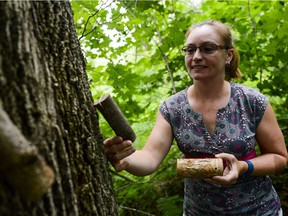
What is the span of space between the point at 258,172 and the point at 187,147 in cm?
45

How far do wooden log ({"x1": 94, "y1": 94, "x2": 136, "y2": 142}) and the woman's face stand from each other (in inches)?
30.9

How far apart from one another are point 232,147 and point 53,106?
4.09 ft

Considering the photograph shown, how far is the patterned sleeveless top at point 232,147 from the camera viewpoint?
209 cm

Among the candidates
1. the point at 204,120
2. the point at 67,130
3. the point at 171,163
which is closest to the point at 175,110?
the point at 204,120

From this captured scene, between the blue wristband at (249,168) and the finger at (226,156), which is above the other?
the finger at (226,156)

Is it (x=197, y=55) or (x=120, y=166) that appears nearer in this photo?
(x=120, y=166)

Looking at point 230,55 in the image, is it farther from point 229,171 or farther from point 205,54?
point 229,171

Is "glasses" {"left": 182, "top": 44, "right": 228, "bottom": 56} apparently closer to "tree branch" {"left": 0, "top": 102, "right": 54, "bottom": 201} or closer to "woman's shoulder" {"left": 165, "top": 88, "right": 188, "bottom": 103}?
"woman's shoulder" {"left": 165, "top": 88, "right": 188, "bottom": 103}

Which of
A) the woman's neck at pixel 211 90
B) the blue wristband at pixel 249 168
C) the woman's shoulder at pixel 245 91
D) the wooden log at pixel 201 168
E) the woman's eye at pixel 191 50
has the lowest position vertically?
the blue wristband at pixel 249 168

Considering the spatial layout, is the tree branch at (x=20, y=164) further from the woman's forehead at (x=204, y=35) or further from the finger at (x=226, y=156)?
the woman's forehead at (x=204, y=35)

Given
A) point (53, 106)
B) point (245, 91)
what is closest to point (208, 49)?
point (245, 91)

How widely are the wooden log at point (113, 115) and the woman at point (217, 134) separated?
35cm

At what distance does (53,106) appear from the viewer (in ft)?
3.94

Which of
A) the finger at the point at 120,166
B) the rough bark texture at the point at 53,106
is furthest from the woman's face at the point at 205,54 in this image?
the rough bark texture at the point at 53,106
